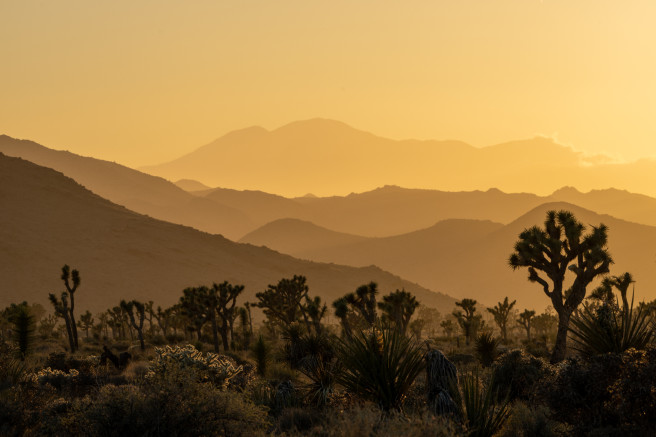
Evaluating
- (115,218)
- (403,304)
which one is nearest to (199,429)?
(403,304)

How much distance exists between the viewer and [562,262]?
2766cm

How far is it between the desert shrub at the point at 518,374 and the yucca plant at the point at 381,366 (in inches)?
260

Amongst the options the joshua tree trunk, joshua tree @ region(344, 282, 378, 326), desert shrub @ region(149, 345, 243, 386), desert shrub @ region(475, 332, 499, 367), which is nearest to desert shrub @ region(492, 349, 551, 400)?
the joshua tree trunk

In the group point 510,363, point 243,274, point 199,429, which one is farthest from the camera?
point 243,274

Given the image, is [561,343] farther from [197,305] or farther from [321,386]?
[197,305]

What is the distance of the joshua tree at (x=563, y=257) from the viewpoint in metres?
26.6

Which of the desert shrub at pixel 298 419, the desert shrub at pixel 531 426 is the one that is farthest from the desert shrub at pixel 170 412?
the desert shrub at pixel 531 426

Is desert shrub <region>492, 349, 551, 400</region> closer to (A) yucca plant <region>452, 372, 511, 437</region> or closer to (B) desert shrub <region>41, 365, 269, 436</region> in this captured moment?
(A) yucca plant <region>452, 372, 511, 437</region>

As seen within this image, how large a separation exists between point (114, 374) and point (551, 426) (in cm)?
1959

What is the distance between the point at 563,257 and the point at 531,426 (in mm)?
16208

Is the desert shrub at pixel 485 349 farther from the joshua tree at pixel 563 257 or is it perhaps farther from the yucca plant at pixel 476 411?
the yucca plant at pixel 476 411

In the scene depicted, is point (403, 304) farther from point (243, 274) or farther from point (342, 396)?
point (243, 274)

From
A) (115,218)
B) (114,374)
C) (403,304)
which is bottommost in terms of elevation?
(114,374)

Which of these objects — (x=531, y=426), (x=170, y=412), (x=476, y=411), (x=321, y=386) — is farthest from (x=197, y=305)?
(x=476, y=411)
